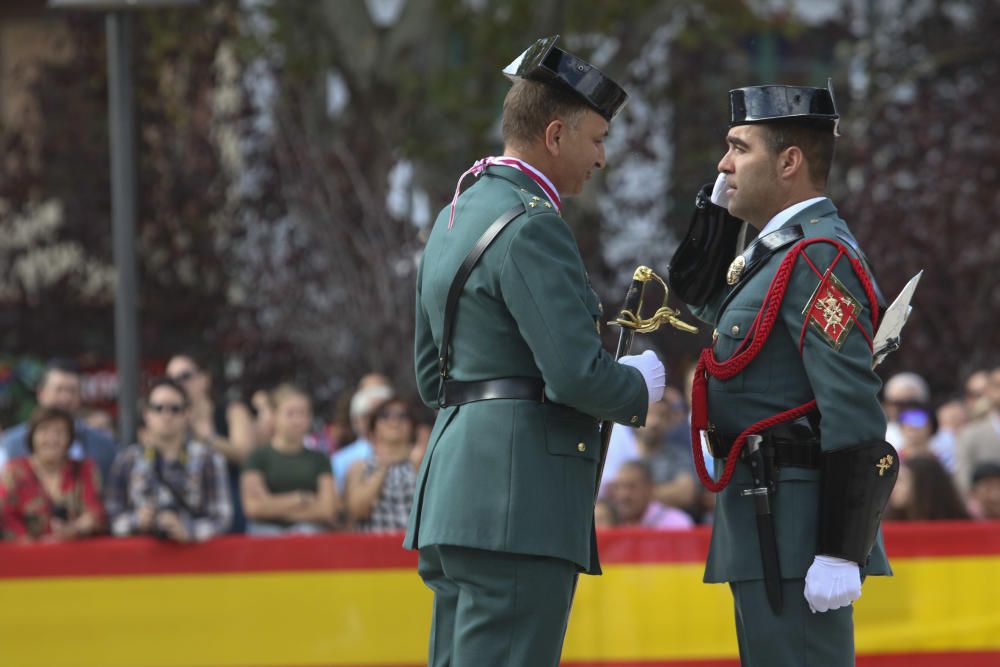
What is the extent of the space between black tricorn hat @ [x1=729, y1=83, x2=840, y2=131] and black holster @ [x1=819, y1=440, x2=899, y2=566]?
0.83 meters

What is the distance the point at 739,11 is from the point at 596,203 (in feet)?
6.85

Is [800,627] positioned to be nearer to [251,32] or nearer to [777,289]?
Answer: [777,289]

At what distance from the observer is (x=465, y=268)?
13.1ft

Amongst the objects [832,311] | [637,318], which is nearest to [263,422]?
[637,318]

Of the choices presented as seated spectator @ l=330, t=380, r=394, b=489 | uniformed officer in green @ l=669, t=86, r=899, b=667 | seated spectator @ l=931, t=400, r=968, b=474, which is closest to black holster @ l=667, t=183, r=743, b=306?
uniformed officer in green @ l=669, t=86, r=899, b=667

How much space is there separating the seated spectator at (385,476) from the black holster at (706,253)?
3.04 meters

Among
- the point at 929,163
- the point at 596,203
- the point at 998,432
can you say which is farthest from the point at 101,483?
the point at 929,163

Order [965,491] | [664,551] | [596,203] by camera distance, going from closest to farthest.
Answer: [664,551] < [965,491] < [596,203]

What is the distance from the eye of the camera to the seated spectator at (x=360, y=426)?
321 inches

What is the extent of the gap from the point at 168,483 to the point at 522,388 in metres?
3.13

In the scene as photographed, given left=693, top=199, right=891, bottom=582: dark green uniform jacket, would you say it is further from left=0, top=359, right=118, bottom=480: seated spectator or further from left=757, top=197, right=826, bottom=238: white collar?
left=0, top=359, right=118, bottom=480: seated spectator

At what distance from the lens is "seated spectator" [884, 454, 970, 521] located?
710cm

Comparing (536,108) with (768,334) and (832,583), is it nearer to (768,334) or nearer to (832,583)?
(768,334)

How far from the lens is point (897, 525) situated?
664 centimetres
